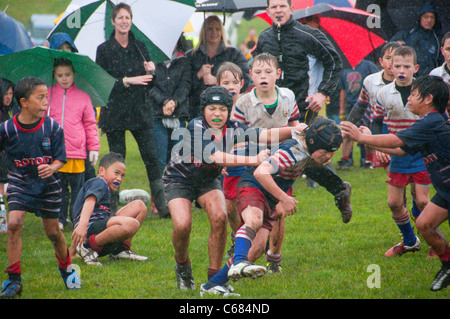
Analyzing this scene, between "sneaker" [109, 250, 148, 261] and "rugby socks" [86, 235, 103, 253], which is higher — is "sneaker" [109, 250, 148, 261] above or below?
below

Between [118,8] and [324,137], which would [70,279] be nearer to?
[324,137]

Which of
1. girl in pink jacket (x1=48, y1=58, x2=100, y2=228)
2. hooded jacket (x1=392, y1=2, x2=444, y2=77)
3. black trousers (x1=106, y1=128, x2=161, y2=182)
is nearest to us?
girl in pink jacket (x1=48, y1=58, x2=100, y2=228)

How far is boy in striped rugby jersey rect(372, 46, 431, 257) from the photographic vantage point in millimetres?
6023

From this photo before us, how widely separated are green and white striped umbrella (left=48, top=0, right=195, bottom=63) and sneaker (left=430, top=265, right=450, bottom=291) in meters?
4.75

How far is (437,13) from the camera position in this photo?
9.08 metres

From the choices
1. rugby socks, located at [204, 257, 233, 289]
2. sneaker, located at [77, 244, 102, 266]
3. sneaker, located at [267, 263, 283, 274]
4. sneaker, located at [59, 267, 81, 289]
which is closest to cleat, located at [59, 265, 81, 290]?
sneaker, located at [59, 267, 81, 289]

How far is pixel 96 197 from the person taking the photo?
5.88 metres

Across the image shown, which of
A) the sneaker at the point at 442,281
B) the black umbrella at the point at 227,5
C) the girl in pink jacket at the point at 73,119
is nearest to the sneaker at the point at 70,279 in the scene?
the girl in pink jacket at the point at 73,119

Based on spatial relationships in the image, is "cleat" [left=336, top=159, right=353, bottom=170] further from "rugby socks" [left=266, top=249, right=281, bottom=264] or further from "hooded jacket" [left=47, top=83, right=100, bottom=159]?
"rugby socks" [left=266, top=249, right=281, bottom=264]

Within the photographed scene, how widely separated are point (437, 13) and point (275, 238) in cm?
544

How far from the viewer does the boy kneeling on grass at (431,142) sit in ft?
15.9

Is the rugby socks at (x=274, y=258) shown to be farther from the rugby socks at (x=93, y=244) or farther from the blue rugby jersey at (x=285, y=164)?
the rugby socks at (x=93, y=244)
